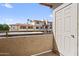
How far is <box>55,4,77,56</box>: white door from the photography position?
2715 mm

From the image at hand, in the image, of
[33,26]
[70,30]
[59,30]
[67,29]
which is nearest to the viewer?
[70,30]

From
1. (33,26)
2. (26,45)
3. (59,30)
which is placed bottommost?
(26,45)

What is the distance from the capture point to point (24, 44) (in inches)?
142

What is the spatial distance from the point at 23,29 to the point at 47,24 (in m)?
0.56

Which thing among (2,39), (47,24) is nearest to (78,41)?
(47,24)

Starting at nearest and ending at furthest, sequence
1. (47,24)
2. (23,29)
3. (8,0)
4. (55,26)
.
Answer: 1. (8,0)
2. (23,29)
3. (47,24)
4. (55,26)

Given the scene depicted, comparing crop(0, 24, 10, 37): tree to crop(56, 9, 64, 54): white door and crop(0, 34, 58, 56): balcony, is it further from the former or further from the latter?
crop(56, 9, 64, 54): white door

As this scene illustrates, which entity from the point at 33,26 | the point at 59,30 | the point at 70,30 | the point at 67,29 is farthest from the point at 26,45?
the point at 70,30

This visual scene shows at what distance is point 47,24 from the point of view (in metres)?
3.38

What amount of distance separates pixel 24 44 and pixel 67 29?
113 centimetres

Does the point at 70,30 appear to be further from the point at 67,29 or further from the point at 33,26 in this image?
the point at 33,26

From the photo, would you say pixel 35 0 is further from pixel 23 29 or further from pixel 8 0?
pixel 23 29

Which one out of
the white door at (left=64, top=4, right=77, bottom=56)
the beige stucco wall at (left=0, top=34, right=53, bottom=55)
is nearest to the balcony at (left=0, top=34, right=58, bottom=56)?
the beige stucco wall at (left=0, top=34, right=53, bottom=55)

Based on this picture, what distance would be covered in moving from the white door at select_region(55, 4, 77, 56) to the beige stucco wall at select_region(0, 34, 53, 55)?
332mm
